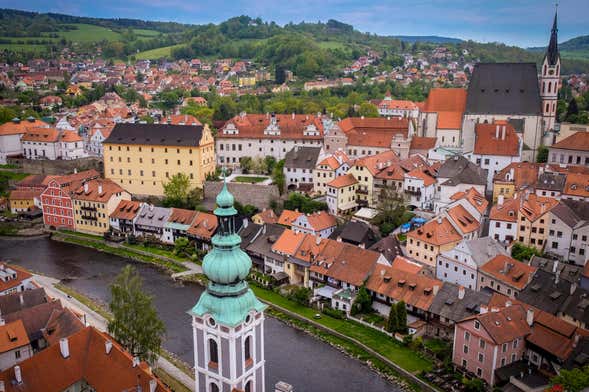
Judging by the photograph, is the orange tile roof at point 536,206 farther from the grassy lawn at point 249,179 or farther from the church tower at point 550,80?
the grassy lawn at point 249,179

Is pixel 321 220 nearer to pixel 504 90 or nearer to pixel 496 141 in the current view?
pixel 496 141

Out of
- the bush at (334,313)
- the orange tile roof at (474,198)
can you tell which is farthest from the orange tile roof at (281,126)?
the bush at (334,313)

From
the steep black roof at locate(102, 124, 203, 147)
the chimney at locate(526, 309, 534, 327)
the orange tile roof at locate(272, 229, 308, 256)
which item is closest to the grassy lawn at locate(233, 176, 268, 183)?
the steep black roof at locate(102, 124, 203, 147)

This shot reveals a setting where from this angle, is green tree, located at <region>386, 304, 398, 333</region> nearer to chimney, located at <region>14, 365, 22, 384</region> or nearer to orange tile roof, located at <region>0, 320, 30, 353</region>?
orange tile roof, located at <region>0, 320, 30, 353</region>

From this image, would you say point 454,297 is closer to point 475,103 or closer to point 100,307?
point 100,307

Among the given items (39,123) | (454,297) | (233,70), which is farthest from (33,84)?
(454,297)
